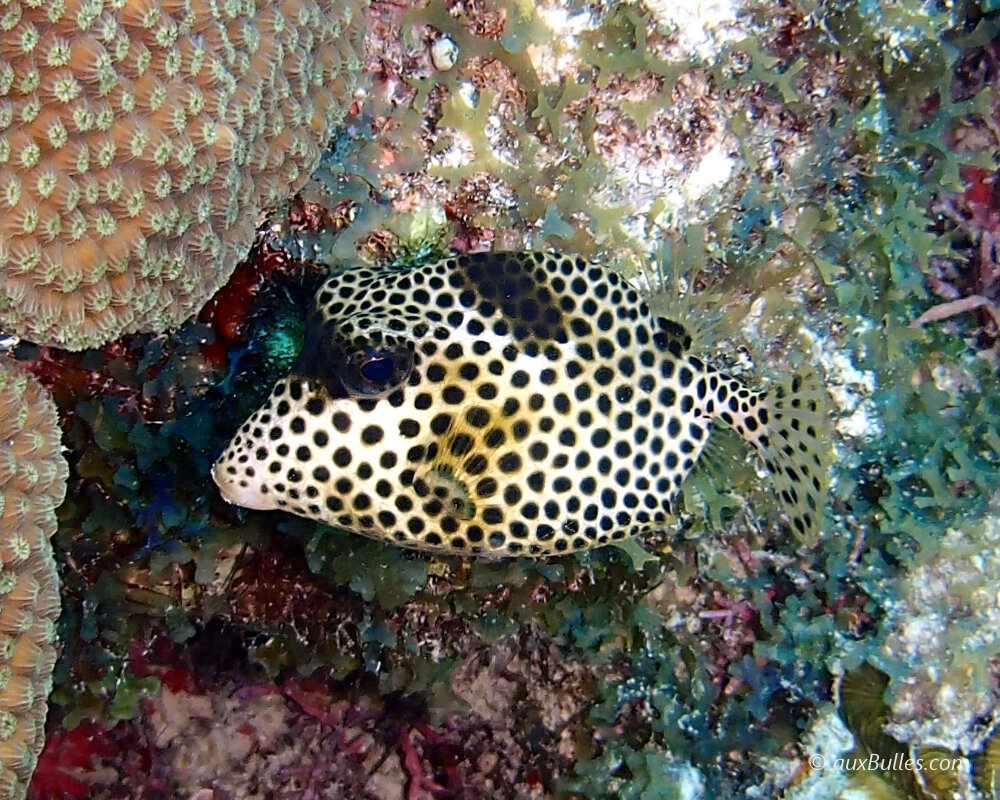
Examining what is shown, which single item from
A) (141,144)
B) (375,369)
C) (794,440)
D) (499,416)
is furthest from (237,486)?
(794,440)

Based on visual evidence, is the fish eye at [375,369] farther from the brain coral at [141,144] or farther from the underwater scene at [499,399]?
the brain coral at [141,144]

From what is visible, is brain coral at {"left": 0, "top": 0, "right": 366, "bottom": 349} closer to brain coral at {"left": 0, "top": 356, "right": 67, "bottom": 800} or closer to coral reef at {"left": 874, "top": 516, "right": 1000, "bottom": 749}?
brain coral at {"left": 0, "top": 356, "right": 67, "bottom": 800}

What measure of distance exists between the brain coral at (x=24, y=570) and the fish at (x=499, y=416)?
70 centimetres

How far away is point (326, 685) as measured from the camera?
13.8 feet

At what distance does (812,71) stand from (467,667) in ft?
11.8

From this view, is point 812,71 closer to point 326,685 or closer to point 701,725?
point 701,725

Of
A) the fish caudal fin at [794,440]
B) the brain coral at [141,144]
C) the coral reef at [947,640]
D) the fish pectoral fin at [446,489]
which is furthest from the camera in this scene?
the coral reef at [947,640]

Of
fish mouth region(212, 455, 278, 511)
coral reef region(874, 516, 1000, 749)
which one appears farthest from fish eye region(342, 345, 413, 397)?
coral reef region(874, 516, 1000, 749)

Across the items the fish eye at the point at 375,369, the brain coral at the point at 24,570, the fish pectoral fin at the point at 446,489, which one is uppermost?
the fish eye at the point at 375,369

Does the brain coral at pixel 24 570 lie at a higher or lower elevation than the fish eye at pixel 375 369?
lower

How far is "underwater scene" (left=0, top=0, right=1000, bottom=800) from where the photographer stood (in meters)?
2.72

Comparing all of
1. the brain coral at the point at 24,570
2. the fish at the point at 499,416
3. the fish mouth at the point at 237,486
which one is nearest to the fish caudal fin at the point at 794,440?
the fish at the point at 499,416

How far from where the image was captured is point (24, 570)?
2729 mm

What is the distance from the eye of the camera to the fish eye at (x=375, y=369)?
2.69 meters
